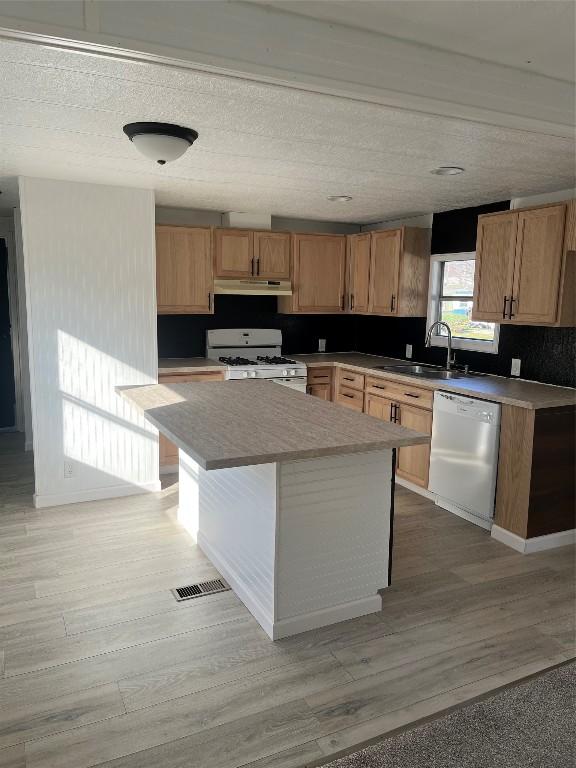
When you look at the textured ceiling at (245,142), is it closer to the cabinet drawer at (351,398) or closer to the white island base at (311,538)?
the white island base at (311,538)

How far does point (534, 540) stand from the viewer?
3.58 metres

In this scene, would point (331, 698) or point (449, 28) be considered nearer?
point (449, 28)

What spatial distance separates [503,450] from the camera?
366cm

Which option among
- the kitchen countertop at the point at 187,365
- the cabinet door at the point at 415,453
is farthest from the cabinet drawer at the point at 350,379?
the kitchen countertop at the point at 187,365

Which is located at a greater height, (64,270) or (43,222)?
(43,222)

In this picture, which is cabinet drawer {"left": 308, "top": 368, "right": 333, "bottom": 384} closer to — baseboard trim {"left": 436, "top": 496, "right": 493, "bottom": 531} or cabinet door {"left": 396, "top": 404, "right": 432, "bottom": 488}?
cabinet door {"left": 396, "top": 404, "right": 432, "bottom": 488}

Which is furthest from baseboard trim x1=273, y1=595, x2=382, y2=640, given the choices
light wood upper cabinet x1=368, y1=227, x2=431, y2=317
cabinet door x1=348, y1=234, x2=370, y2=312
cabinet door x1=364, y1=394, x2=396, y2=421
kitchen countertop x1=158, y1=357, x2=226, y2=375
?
cabinet door x1=348, y1=234, x2=370, y2=312

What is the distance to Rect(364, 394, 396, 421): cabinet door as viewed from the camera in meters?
4.74

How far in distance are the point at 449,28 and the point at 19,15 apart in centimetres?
130

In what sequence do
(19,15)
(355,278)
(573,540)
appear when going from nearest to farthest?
(19,15)
(573,540)
(355,278)

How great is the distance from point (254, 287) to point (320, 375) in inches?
42.0

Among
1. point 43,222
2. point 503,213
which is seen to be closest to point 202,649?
point 43,222

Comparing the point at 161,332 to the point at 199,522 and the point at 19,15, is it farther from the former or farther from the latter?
the point at 19,15

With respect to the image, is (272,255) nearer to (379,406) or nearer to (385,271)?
(385,271)
